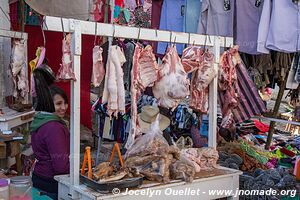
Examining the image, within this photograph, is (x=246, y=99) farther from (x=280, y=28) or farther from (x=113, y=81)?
(x=113, y=81)

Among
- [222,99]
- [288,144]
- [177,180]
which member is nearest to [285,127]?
[288,144]

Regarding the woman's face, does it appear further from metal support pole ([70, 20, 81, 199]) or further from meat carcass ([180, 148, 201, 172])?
meat carcass ([180, 148, 201, 172])

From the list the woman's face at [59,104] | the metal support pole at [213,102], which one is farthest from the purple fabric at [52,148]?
the metal support pole at [213,102]

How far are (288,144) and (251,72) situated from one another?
2726 millimetres

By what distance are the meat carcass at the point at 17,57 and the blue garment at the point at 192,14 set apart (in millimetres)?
2364

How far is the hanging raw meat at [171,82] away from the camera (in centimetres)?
310

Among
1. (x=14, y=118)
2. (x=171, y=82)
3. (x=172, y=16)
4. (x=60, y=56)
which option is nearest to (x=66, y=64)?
(x=171, y=82)

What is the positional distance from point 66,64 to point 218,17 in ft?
8.62

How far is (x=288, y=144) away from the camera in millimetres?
Result: 7004

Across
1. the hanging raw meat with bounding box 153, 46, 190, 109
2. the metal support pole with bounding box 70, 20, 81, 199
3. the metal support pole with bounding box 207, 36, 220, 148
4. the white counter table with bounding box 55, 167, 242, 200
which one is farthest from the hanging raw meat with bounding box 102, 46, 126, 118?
the metal support pole with bounding box 207, 36, 220, 148

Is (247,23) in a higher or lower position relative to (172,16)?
lower

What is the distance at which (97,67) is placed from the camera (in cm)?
283

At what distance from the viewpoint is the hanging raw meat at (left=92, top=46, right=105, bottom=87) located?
9.17 feet

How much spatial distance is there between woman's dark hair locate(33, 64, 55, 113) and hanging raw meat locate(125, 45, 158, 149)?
871 millimetres
